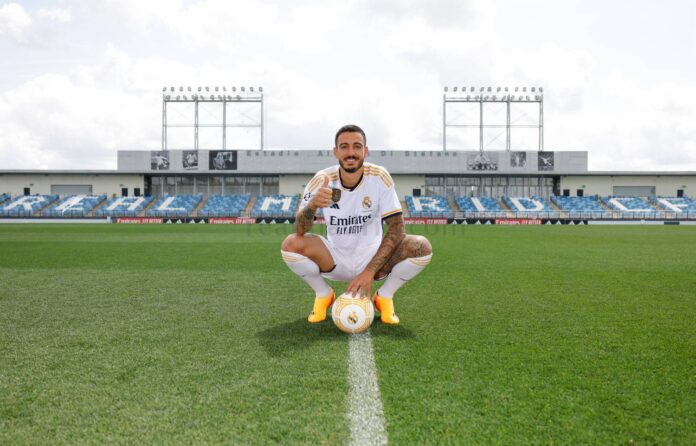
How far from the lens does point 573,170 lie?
163 feet

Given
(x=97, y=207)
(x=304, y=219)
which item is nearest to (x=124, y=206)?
(x=97, y=207)

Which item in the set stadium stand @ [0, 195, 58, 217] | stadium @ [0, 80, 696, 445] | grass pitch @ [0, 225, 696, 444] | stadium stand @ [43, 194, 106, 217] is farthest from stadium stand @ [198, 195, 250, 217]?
grass pitch @ [0, 225, 696, 444]

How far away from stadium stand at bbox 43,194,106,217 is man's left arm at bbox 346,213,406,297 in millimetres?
47299

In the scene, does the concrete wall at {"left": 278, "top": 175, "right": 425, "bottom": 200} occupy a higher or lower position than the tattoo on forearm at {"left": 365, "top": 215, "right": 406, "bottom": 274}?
higher

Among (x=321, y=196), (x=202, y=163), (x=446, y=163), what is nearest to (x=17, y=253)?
(x=321, y=196)

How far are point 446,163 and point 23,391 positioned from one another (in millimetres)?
49073

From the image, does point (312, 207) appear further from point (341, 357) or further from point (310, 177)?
point (310, 177)

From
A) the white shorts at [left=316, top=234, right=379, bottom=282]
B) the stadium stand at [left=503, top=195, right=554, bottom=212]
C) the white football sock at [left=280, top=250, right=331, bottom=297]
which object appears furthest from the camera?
the stadium stand at [left=503, top=195, right=554, bottom=212]

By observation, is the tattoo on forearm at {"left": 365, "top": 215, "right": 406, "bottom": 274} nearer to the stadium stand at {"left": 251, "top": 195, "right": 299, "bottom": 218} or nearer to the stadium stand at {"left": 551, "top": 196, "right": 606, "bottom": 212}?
the stadium stand at {"left": 251, "top": 195, "right": 299, "bottom": 218}

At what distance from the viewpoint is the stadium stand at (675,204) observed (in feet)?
152

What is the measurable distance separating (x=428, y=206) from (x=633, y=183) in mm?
24032

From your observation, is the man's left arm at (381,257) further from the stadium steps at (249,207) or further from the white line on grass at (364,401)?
the stadium steps at (249,207)

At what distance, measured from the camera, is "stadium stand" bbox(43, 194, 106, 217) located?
44531 mm

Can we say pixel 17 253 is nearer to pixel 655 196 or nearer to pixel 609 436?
pixel 609 436
